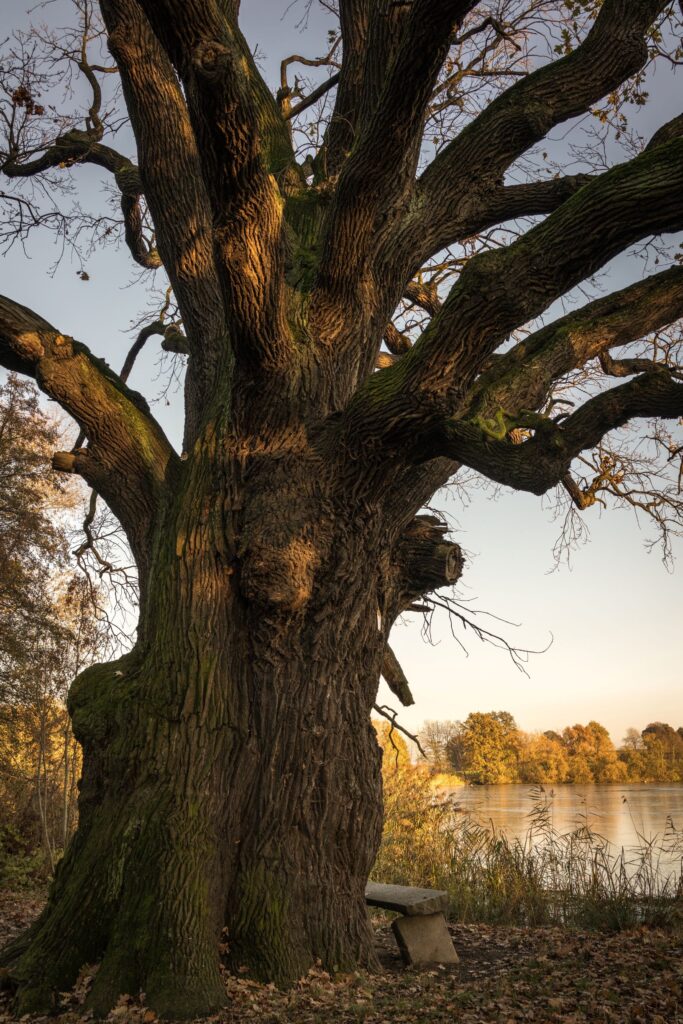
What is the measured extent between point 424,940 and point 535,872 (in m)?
2.17

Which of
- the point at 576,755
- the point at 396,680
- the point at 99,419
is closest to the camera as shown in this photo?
the point at 99,419

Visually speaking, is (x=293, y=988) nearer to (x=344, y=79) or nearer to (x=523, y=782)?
(x=344, y=79)

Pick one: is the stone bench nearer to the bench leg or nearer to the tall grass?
the bench leg

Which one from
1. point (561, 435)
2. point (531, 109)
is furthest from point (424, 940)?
point (531, 109)

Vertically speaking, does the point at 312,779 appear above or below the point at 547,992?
above

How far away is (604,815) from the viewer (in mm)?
15414

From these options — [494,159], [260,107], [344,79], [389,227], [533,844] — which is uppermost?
[344,79]

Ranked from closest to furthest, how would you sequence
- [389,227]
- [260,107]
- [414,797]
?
1. [389,227]
2. [260,107]
3. [414,797]

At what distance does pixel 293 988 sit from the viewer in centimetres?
393

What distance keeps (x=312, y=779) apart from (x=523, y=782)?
76.4ft

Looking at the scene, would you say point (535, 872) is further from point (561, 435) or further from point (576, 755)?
point (576, 755)

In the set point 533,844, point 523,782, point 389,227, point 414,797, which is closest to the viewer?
point 389,227

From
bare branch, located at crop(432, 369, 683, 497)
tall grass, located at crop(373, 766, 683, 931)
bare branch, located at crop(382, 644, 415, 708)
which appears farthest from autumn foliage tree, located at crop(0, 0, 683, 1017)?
tall grass, located at crop(373, 766, 683, 931)

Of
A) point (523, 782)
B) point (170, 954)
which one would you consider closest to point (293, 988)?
point (170, 954)
